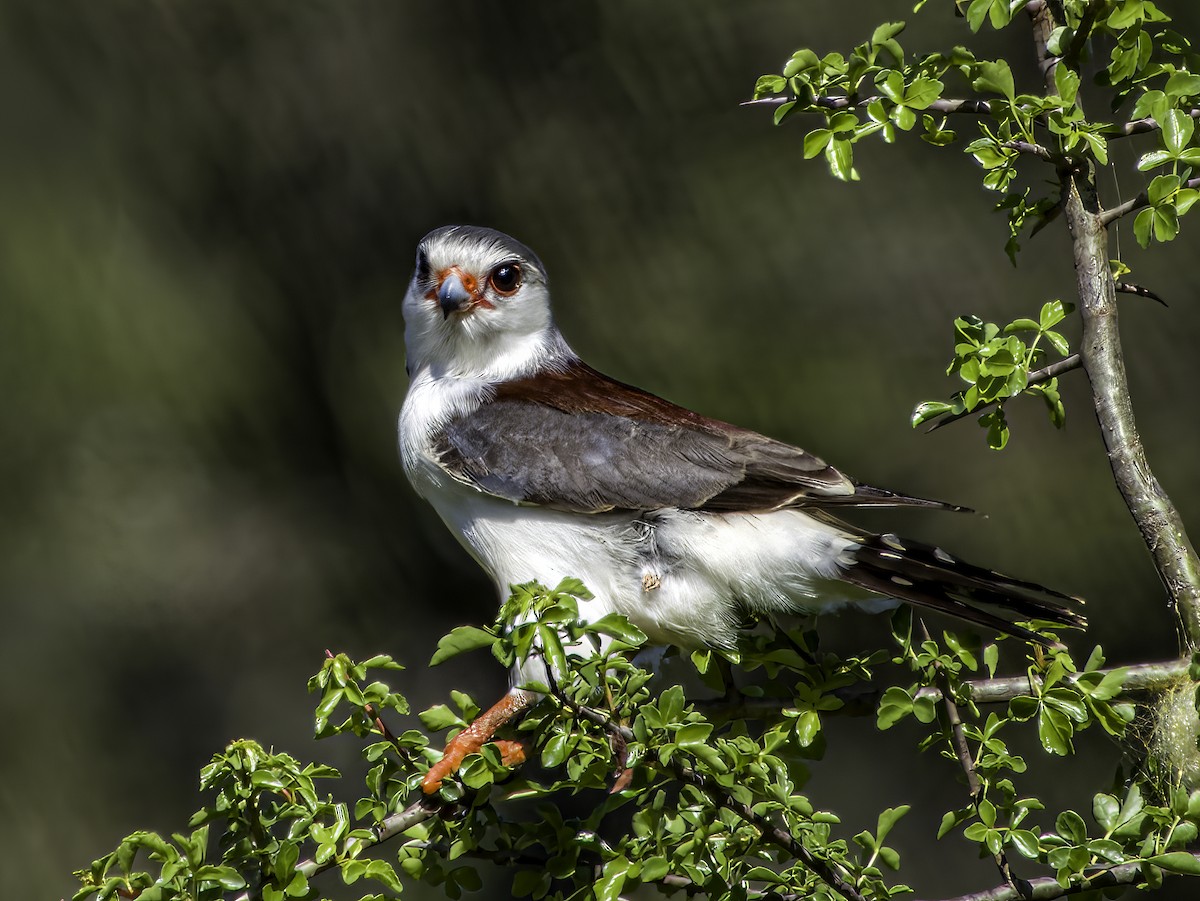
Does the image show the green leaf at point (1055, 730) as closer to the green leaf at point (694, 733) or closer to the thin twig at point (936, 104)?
the green leaf at point (694, 733)

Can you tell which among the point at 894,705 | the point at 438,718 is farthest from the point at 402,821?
the point at 894,705

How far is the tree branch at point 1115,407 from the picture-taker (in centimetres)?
117

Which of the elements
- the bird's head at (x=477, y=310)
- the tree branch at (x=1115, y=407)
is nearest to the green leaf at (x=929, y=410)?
the tree branch at (x=1115, y=407)

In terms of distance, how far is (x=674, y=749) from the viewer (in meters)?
1.00

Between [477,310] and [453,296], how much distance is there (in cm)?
7

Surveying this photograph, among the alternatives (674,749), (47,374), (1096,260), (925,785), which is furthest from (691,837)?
(47,374)

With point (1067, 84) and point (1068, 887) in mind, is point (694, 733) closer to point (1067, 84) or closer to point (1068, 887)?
point (1068, 887)

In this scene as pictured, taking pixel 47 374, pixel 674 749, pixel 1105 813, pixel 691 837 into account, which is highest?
pixel 47 374

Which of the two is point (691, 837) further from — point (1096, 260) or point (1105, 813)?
point (1096, 260)

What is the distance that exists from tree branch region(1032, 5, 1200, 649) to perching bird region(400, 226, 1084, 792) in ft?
0.73

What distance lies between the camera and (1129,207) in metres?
1.16

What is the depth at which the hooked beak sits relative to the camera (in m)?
1.97

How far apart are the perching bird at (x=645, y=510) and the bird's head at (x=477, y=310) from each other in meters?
0.06

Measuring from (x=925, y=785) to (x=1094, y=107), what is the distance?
1.52 metres
